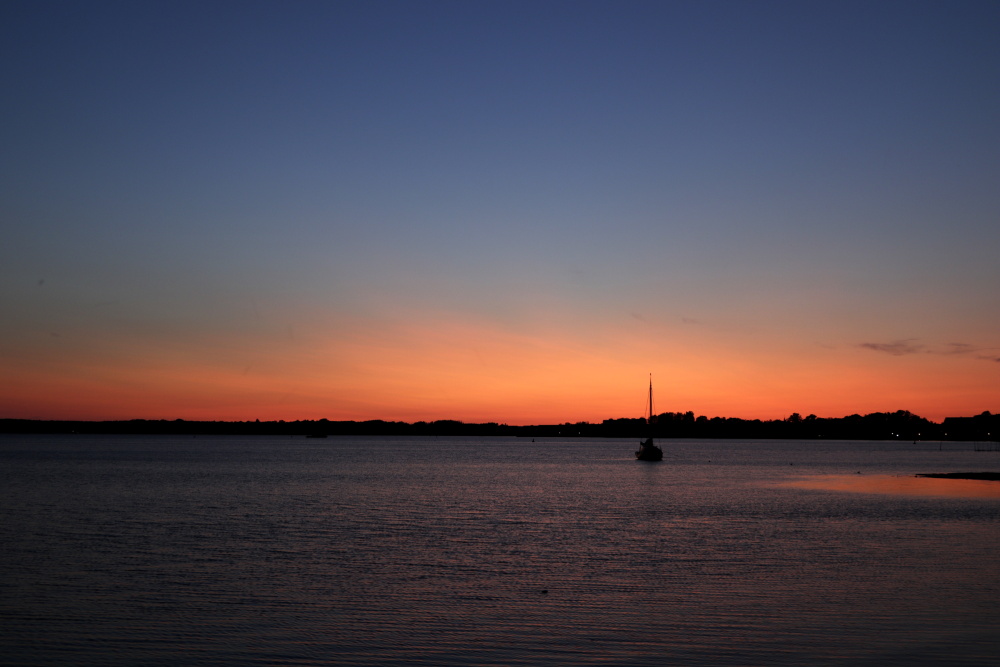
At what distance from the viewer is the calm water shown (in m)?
21.1

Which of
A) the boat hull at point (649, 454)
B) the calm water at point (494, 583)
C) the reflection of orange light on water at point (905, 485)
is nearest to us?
the calm water at point (494, 583)

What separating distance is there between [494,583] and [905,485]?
74562mm

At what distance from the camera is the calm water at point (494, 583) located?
21.1 meters

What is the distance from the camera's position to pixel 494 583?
30.0 m

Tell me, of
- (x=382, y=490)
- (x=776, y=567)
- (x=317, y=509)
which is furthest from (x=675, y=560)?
(x=382, y=490)

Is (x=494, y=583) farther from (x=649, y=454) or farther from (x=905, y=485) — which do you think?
(x=649, y=454)

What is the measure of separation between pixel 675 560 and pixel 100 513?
38.6m

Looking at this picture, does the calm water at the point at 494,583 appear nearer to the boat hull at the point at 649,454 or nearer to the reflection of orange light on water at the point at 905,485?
the reflection of orange light on water at the point at 905,485

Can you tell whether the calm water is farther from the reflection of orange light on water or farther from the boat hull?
the boat hull

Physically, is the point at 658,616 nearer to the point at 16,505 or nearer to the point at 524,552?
the point at 524,552

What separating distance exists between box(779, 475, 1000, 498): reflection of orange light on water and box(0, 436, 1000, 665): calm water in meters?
14.5

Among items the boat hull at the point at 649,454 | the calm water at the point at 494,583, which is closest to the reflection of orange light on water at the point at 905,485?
the calm water at the point at 494,583

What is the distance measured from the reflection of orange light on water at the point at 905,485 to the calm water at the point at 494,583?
14.5 metres

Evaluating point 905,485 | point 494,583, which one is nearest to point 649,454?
point 905,485
